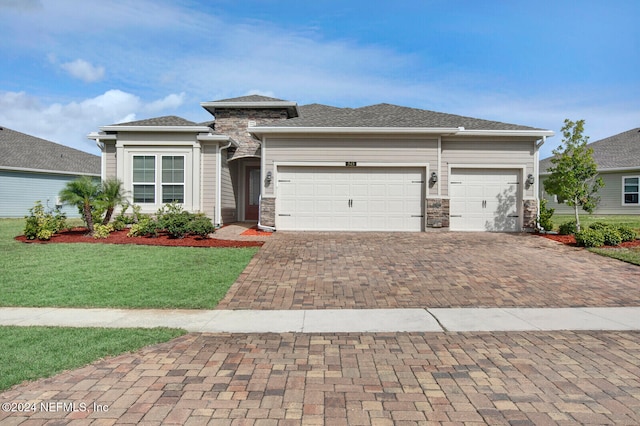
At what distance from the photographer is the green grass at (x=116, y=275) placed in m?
7.32

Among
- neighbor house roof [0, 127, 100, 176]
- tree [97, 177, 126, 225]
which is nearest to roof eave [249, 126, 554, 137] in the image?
tree [97, 177, 126, 225]

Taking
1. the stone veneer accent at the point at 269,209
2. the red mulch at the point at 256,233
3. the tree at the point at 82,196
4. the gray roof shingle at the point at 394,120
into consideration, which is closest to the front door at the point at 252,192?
the gray roof shingle at the point at 394,120

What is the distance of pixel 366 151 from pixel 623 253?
822cm

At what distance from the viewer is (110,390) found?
3.95 meters

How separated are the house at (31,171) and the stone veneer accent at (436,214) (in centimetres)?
1954

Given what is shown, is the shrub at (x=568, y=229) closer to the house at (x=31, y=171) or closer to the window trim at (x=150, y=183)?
the window trim at (x=150, y=183)

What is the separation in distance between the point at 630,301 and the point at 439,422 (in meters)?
5.97

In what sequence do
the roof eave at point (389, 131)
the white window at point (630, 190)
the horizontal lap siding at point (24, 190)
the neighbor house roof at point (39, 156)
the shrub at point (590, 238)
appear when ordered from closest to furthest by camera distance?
1. the shrub at point (590, 238)
2. the roof eave at point (389, 131)
3. the white window at point (630, 190)
4. the horizontal lap siding at point (24, 190)
5. the neighbor house roof at point (39, 156)

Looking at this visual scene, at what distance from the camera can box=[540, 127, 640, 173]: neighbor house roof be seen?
23.8 m

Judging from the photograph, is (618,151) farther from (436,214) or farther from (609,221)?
(436,214)

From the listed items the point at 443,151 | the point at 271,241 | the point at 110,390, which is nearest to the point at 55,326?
the point at 110,390

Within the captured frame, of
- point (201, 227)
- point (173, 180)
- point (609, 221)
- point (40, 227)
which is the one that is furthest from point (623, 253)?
point (40, 227)

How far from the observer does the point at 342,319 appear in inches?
252

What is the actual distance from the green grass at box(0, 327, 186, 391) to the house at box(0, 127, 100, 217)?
20.9 meters
